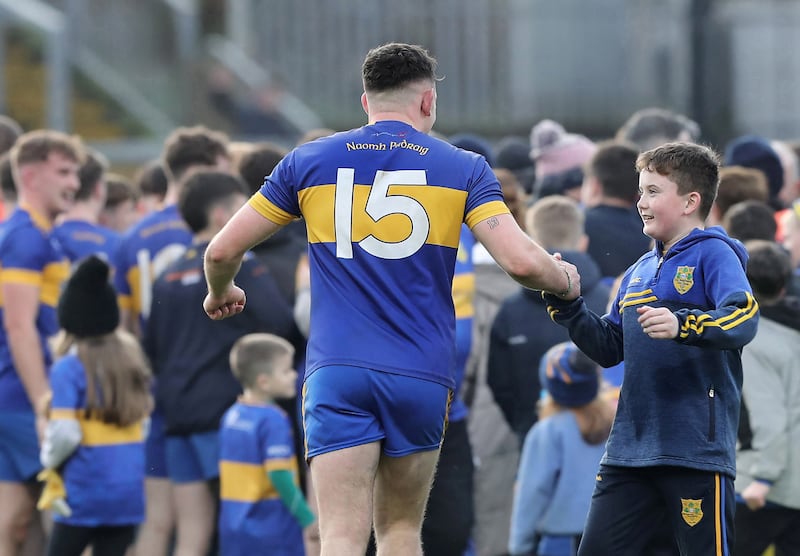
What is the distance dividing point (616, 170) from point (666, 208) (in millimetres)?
2769

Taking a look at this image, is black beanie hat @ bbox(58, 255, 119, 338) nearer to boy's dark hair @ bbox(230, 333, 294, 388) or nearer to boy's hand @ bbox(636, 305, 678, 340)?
boy's dark hair @ bbox(230, 333, 294, 388)

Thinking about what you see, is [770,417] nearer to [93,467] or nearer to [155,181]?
[93,467]

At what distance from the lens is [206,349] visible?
8094mm

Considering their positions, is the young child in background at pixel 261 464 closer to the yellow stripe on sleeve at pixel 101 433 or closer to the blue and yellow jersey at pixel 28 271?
the yellow stripe on sleeve at pixel 101 433

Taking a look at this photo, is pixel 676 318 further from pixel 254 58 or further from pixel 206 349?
pixel 254 58

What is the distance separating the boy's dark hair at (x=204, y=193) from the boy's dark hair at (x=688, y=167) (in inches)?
114

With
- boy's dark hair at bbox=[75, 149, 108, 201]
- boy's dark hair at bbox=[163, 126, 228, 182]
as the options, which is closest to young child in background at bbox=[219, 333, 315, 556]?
boy's dark hair at bbox=[163, 126, 228, 182]

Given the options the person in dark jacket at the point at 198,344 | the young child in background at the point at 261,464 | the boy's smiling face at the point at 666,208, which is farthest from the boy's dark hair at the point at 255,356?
the boy's smiling face at the point at 666,208

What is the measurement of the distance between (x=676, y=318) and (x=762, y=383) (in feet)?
6.66

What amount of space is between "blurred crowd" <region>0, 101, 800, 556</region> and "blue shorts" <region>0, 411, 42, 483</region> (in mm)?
11

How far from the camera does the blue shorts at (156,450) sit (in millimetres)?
8445

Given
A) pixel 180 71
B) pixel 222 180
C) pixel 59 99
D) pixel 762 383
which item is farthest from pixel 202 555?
pixel 180 71

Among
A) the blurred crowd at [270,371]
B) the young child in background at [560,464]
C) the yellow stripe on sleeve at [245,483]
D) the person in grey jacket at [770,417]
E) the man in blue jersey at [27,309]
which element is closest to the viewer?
the person in grey jacket at [770,417]

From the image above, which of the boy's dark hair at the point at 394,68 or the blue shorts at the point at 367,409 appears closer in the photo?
the blue shorts at the point at 367,409
